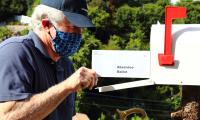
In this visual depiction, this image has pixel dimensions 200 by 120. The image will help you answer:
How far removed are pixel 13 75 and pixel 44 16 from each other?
0.28 m

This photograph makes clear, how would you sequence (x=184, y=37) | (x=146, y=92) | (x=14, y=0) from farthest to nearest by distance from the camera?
1. (x=14, y=0)
2. (x=146, y=92)
3. (x=184, y=37)

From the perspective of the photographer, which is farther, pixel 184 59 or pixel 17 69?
pixel 184 59

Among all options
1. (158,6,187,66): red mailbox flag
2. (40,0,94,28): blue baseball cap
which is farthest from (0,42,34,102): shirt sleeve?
(158,6,187,66): red mailbox flag

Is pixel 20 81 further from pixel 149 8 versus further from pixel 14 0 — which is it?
pixel 14 0

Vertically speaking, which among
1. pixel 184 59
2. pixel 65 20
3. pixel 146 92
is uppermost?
pixel 65 20

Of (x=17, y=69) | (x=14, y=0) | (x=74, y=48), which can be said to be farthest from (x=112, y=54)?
(x=14, y=0)

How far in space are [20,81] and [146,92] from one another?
2061 cm

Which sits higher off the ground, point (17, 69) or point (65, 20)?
point (65, 20)

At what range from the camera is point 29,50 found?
188 centimetres

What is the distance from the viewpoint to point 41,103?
1767mm

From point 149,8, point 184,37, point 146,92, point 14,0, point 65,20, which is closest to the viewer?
point 65,20

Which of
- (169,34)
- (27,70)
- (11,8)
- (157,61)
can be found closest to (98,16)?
(11,8)

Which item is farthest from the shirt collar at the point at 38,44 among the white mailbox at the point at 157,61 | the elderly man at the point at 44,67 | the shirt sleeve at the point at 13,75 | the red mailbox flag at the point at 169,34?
the red mailbox flag at the point at 169,34

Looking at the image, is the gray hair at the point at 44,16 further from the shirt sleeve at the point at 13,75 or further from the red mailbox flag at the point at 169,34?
the red mailbox flag at the point at 169,34
